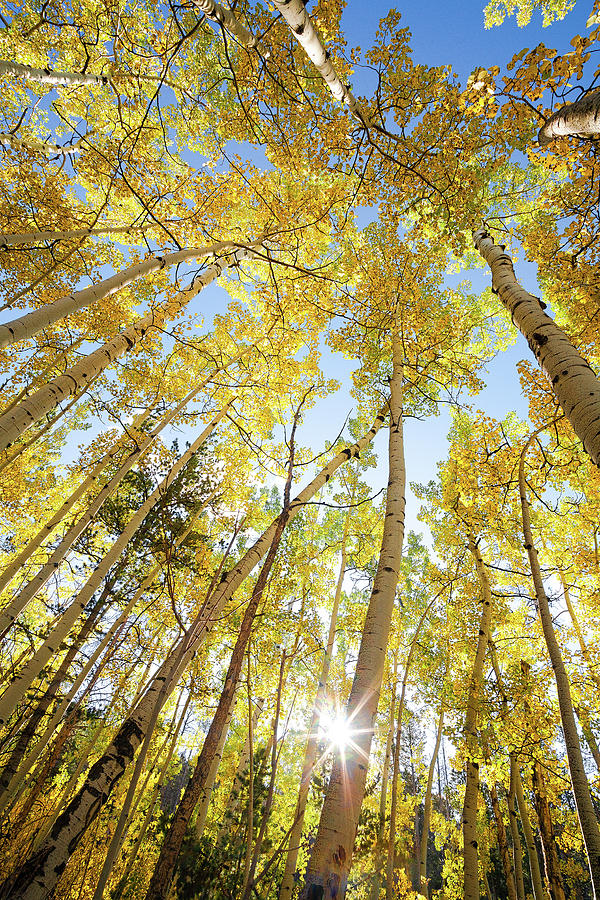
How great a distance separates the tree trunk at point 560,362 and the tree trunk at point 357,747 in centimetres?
176

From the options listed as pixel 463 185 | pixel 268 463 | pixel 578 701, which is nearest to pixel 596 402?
pixel 463 185

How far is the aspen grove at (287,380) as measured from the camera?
2.84 meters

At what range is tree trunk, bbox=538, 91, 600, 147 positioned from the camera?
260 centimetres

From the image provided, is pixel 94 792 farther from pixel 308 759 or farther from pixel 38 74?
pixel 38 74

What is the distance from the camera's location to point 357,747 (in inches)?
96.3

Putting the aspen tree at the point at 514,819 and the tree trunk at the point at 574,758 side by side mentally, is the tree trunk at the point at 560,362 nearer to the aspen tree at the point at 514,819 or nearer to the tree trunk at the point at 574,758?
the tree trunk at the point at 574,758

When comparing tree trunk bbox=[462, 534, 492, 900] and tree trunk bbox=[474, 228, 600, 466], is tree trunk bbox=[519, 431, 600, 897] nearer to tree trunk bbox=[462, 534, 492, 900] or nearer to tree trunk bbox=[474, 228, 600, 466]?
tree trunk bbox=[462, 534, 492, 900]

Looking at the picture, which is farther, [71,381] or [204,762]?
[71,381]

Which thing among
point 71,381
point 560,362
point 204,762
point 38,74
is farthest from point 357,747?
point 38,74

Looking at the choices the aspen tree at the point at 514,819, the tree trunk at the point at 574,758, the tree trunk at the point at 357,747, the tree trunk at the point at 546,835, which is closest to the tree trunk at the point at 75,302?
A: the tree trunk at the point at 357,747

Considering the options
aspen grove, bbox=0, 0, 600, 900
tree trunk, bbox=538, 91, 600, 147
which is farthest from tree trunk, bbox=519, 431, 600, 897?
tree trunk, bbox=538, 91, 600, 147

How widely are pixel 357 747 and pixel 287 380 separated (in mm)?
4726

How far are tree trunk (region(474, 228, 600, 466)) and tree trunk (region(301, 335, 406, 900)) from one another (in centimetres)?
176

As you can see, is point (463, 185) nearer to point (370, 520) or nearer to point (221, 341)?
point (221, 341)
